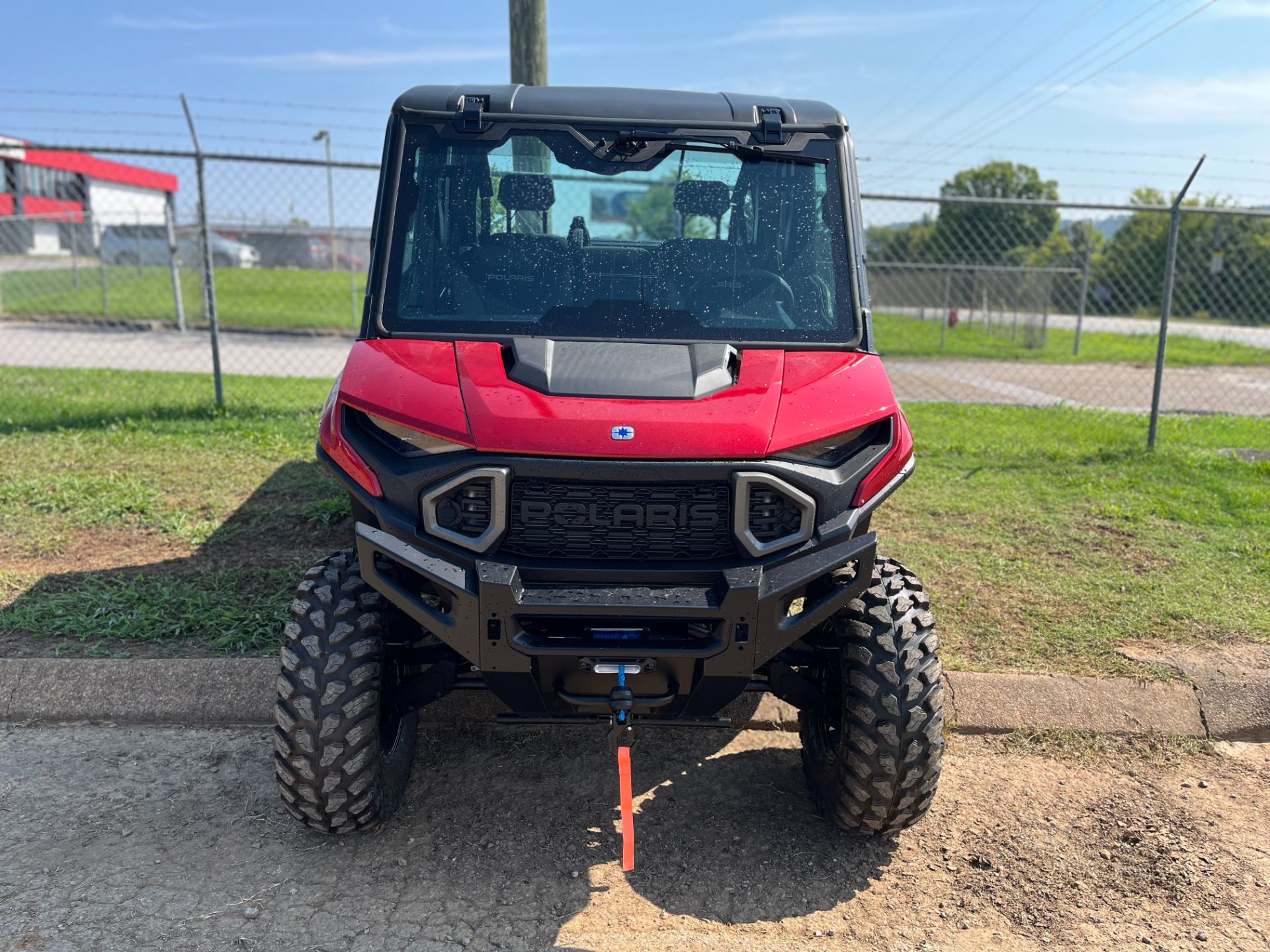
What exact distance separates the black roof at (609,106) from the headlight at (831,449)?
3.83ft

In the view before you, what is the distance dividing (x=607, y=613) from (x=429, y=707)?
1.62 metres

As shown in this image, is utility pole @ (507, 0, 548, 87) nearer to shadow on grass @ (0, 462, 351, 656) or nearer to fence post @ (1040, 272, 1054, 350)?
shadow on grass @ (0, 462, 351, 656)

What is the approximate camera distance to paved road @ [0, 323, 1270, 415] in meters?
12.9

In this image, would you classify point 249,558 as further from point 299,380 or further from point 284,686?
point 299,380

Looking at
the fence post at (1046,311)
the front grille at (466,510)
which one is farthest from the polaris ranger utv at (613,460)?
the fence post at (1046,311)

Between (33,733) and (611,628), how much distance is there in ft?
8.26

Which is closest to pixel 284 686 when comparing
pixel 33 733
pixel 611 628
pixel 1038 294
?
pixel 611 628

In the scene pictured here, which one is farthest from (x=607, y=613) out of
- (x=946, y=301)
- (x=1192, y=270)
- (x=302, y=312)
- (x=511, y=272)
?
(x=1192, y=270)

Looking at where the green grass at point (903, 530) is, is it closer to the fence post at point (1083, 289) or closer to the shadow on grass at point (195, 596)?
the shadow on grass at point (195, 596)

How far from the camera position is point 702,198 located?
3.70 metres

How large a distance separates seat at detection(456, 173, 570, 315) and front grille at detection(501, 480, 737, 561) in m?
0.78

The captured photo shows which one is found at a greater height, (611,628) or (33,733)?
(611,628)

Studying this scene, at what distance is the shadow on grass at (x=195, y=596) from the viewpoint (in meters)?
4.43

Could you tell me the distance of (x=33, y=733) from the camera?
3.91 m
